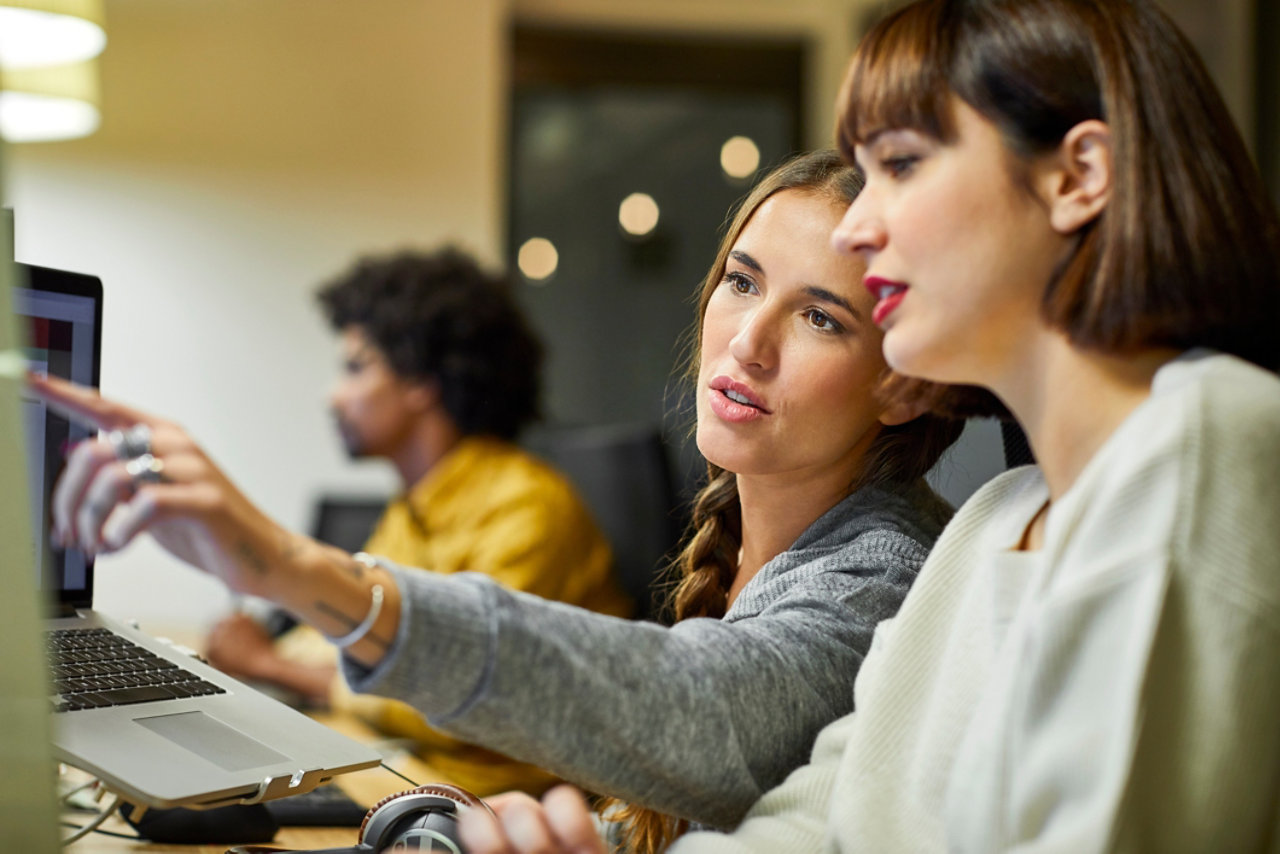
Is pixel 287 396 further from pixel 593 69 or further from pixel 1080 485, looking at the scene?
pixel 1080 485

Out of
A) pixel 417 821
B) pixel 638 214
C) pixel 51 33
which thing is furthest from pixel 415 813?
pixel 638 214

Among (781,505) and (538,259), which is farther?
(538,259)

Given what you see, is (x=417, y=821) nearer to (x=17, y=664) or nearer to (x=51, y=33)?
(x=17, y=664)

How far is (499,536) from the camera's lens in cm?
223

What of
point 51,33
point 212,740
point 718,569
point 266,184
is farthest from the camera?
point 266,184

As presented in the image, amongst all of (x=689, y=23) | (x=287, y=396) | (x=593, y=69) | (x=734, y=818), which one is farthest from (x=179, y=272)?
(x=734, y=818)

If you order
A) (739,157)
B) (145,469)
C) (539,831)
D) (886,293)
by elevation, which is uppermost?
(739,157)

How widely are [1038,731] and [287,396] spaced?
11.2 ft

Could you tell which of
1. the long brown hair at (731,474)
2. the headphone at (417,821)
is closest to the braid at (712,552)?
the long brown hair at (731,474)

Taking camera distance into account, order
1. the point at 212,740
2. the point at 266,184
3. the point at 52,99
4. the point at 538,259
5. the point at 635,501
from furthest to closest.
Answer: the point at 538,259, the point at 266,184, the point at 635,501, the point at 52,99, the point at 212,740

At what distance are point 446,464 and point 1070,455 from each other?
6.35ft

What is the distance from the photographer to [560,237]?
161 inches

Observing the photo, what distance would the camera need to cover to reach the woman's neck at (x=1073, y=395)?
2.14ft

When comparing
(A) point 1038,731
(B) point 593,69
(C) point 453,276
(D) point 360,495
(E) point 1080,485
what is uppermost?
(B) point 593,69
